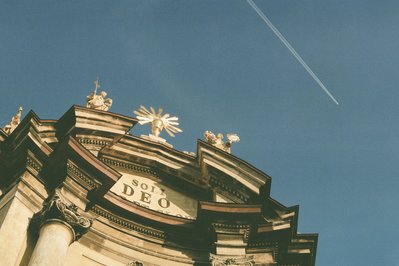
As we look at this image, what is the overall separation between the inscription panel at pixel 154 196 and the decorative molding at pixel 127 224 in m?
0.86

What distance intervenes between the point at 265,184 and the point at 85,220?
5160 mm

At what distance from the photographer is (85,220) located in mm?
17578

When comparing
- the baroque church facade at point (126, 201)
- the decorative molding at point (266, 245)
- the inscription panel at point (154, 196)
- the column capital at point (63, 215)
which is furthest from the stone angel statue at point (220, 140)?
the column capital at point (63, 215)

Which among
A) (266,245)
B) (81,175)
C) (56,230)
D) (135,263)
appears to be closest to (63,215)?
(56,230)

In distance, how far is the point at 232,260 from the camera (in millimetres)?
18359

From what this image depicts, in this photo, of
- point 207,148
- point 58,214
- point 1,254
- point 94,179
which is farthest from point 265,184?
point 1,254

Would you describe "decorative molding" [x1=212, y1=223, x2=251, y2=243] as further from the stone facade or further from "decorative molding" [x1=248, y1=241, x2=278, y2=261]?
"decorative molding" [x1=248, y1=241, x2=278, y2=261]

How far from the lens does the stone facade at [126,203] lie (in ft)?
56.2

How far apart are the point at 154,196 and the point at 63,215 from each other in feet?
12.8

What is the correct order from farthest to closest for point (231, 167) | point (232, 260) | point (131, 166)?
point (131, 166) → point (231, 167) → point (232, 260)

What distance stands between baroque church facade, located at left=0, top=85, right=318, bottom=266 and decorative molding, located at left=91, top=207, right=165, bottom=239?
0.02 meters

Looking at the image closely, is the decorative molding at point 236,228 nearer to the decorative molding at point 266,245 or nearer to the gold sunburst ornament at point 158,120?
the decorative molding at point 266,245

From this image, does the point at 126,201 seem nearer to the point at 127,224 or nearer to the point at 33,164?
the point at 127,224

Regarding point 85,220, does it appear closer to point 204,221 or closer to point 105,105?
point 204,221
